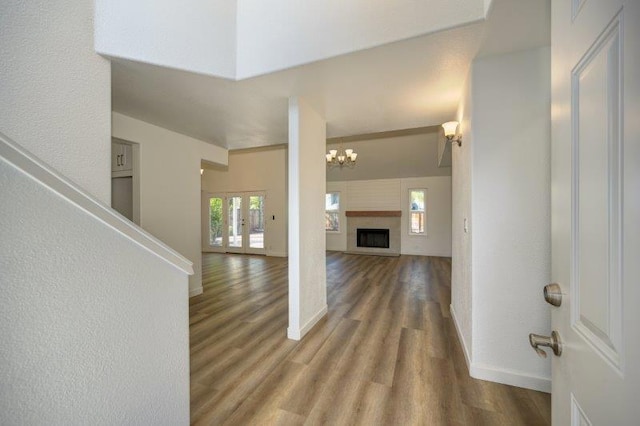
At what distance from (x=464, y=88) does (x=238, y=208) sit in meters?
7.18

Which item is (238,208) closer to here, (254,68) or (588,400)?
(254,68)

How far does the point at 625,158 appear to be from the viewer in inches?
18.6

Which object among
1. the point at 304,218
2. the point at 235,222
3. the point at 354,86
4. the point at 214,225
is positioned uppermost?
the point at 354,86

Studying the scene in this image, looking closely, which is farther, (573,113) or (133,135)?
(133,135)

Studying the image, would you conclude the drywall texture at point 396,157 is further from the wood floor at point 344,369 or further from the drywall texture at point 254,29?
the drywall texture at point 254,29

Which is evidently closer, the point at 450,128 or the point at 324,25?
the point at 324,25

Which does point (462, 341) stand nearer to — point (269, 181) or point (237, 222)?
point (269, 181)

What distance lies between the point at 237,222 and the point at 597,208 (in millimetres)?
8394

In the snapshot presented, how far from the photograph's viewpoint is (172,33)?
199cm

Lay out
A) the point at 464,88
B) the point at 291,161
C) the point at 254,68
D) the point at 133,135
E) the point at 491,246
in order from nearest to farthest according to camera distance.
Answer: the point at 491,246
the point at 254,68
the point at 464,88
the point at 291,161
the point at 133,135

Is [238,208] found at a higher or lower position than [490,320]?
higher

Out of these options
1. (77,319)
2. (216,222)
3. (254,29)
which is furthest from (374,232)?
(77,319)

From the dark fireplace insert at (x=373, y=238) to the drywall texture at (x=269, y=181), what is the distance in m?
2.40

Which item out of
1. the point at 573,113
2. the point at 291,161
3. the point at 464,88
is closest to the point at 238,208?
the point at 291,161
